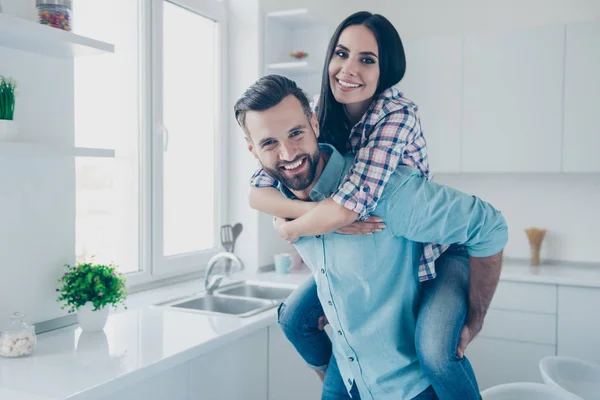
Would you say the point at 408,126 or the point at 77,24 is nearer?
the point at 408,126

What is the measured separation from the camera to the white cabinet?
10.1 ft

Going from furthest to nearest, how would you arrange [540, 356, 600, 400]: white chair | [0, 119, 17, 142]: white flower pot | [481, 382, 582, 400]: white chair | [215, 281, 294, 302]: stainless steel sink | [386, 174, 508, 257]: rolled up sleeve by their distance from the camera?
[215, 281, 294, 302]: stainless steel sink < [540, 356, 600, 400]: white chair < [0, 119, 17, 142]: white flower pot < [481, 382, 582, 400]: white chair < [386, 174, 508, 257]: rolled up sleeve

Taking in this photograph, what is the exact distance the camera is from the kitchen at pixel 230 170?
1819 millimetres

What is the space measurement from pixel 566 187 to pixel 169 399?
278 centimetres

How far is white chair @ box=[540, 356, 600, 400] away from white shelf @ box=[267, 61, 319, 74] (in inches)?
80.0

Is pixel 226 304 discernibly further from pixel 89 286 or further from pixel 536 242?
pixel 536 242

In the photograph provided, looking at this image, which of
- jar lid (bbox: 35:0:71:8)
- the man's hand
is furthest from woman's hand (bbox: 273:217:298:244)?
jar lid (bbox: 35:0:71:8)

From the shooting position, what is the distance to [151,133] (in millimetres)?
2719

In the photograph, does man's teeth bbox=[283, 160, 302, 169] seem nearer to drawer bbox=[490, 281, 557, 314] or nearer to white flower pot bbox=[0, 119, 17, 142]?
white flower pot bbox=[0, 119, 17, 142]

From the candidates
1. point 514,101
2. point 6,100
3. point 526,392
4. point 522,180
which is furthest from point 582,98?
point 6,100

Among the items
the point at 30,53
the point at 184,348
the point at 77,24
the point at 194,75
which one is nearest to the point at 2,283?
the point at 184,348

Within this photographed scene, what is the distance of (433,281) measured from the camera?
4.81ft

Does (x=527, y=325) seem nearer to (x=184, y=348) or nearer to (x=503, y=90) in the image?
(x=503, y=90)

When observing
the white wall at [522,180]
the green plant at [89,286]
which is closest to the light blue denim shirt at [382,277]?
the green plant at [89,286]
